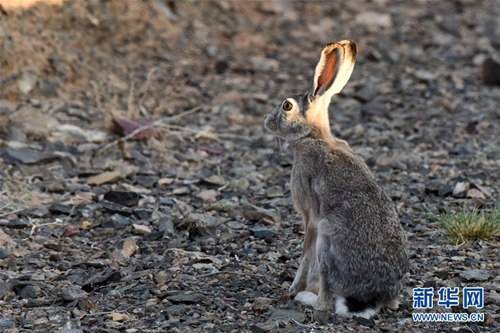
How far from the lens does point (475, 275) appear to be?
20.6ft

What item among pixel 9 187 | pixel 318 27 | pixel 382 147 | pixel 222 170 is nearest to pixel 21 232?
pixel 9 187

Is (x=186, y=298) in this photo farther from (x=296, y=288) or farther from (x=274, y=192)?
(x=274, y=192)

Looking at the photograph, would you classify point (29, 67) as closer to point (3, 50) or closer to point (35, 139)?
point (3, 50)

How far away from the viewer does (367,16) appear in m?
13.3

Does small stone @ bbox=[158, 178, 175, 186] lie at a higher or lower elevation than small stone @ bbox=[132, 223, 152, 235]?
higher

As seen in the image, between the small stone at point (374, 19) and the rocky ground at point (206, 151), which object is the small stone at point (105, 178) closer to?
the rocky ground at point (206, 151)

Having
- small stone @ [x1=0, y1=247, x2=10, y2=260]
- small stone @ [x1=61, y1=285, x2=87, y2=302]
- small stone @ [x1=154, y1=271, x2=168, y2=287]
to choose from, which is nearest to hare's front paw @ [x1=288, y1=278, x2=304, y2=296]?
small stone @ [x1=154, y1=271, x2=168, y2=287]

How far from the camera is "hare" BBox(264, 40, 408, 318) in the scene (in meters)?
5.64

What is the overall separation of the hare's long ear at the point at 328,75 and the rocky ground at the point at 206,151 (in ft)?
3.21

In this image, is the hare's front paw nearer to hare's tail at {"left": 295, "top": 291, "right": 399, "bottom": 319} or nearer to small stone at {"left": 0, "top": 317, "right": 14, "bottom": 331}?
hare's tail at {"left": 295, "top": 291, "right": 399, "bottom": 319}

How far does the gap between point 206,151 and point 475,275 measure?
11.5 ft

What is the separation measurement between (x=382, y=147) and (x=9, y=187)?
3.28 meters

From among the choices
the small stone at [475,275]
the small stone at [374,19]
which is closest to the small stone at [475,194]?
the small stone at [475,275]

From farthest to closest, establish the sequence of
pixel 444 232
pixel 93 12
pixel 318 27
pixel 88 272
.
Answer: pixel 318 27, pixel 93 12, pixel 444 232, pixel 88 272
